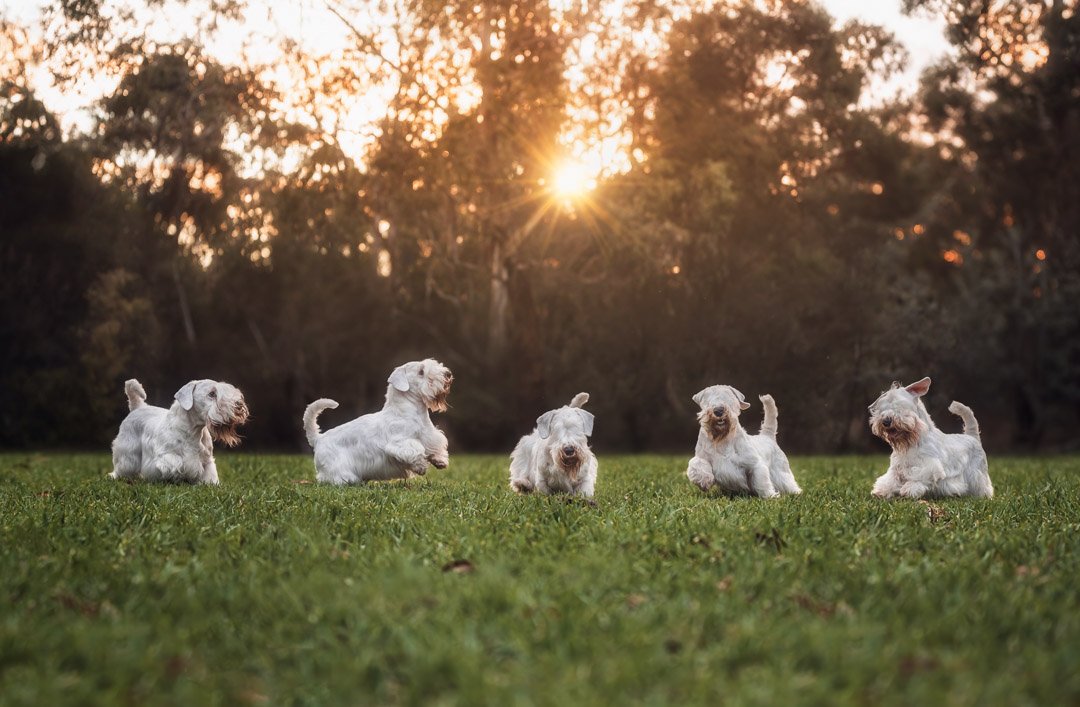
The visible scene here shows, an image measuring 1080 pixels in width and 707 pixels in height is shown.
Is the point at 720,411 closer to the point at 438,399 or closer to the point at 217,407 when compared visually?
the point at 438,399

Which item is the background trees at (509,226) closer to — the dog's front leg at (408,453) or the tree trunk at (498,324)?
Result: the tree trunk at (498,324)

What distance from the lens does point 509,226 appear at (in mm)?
27828

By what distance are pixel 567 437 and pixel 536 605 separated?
5187 millimetres

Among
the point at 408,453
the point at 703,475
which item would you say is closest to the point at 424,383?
the point at 408,453

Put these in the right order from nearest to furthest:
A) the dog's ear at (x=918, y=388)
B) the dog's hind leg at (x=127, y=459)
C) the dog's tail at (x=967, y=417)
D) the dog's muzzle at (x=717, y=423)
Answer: the dog's muzzle at (x=717, y=423)
the dog's ear at (x=918, y=388)
the dog's tail at (x=967, y=417)
the dog's hind leg at (x=127, y=459)

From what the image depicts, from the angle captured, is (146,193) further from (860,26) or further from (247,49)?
(860,26)

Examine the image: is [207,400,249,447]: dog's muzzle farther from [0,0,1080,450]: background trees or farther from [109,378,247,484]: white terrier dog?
[0,0,1080,450]: background trees

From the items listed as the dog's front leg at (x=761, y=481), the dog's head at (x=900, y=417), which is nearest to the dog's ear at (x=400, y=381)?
the dog's front leg at (x=761, y=481)

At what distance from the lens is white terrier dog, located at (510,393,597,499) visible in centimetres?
1080

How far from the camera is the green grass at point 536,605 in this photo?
14.8 feet

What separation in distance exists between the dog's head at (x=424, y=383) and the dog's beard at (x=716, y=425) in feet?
10.1

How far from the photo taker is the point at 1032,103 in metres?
34.3

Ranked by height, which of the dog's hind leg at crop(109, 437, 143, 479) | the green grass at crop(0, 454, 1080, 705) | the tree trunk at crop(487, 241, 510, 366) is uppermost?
the tree trunk at crop(487, 241, 510, 366)

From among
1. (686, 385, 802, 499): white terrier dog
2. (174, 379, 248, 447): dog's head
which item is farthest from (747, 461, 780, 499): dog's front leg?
(174, 379, 248, 447): dog's head
